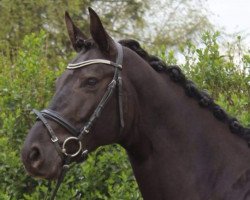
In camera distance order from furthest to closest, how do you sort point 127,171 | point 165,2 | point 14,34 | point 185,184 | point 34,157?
point 165,2 < point 14,34 < point 127,171 < point 185,184 < point 34,157

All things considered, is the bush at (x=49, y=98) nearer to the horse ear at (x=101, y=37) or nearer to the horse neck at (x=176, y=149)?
the horse neck at (x=176, y=149)

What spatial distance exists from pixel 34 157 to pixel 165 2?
1577 cm

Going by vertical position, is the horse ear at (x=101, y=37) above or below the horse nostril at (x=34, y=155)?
above

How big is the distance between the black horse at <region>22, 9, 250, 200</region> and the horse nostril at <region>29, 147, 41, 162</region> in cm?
1

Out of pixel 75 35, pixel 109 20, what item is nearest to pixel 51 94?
pixel 75 35

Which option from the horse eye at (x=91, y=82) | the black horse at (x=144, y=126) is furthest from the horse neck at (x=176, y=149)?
the horse eye at (x=91, y=82)

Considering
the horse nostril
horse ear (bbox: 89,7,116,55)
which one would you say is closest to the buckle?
the horse nostril

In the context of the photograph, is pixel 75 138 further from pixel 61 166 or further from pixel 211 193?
pixel 211 193

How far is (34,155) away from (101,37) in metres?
0.74

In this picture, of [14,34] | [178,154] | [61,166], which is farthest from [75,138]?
[14,34]

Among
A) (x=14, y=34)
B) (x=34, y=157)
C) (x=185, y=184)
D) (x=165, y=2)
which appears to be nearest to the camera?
(x=34, y=157)

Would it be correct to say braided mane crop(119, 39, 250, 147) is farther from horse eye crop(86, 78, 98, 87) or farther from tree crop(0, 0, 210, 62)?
tree crop(0, 0, 210, 62)

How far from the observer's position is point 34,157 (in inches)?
127

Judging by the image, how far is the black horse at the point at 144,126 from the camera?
3.31 meters
